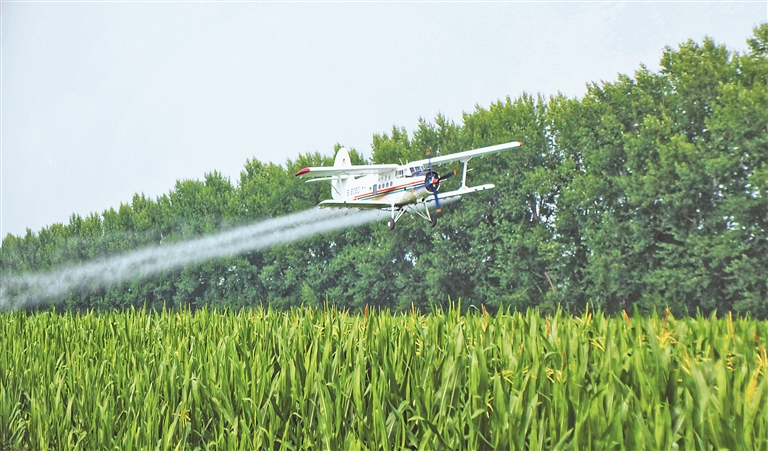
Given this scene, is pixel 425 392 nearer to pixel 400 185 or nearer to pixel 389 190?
pixel 400 185

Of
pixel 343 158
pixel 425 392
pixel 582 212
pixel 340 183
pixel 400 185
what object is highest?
pixel 343 158

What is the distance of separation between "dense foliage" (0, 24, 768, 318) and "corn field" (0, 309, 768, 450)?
21.5 m

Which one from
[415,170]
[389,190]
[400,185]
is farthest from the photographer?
[389,190]

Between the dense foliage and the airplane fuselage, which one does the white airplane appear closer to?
the airplane fuselage

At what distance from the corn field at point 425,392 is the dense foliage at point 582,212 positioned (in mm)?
21501

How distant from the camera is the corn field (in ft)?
13.0

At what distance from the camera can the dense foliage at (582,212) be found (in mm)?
36719

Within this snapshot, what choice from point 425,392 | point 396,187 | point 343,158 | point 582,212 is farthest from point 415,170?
point 425,392

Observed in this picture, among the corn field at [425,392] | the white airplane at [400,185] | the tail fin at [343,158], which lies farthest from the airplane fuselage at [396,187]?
the corn field at [425,392]

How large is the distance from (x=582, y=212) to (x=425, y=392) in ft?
128

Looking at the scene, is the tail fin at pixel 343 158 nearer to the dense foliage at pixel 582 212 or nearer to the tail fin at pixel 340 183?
the tail fin at pixel 340 183

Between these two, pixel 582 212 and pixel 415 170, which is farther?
pixel 582 212

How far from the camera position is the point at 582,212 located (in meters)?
42.2

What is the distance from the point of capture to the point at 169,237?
6184 centimetres
